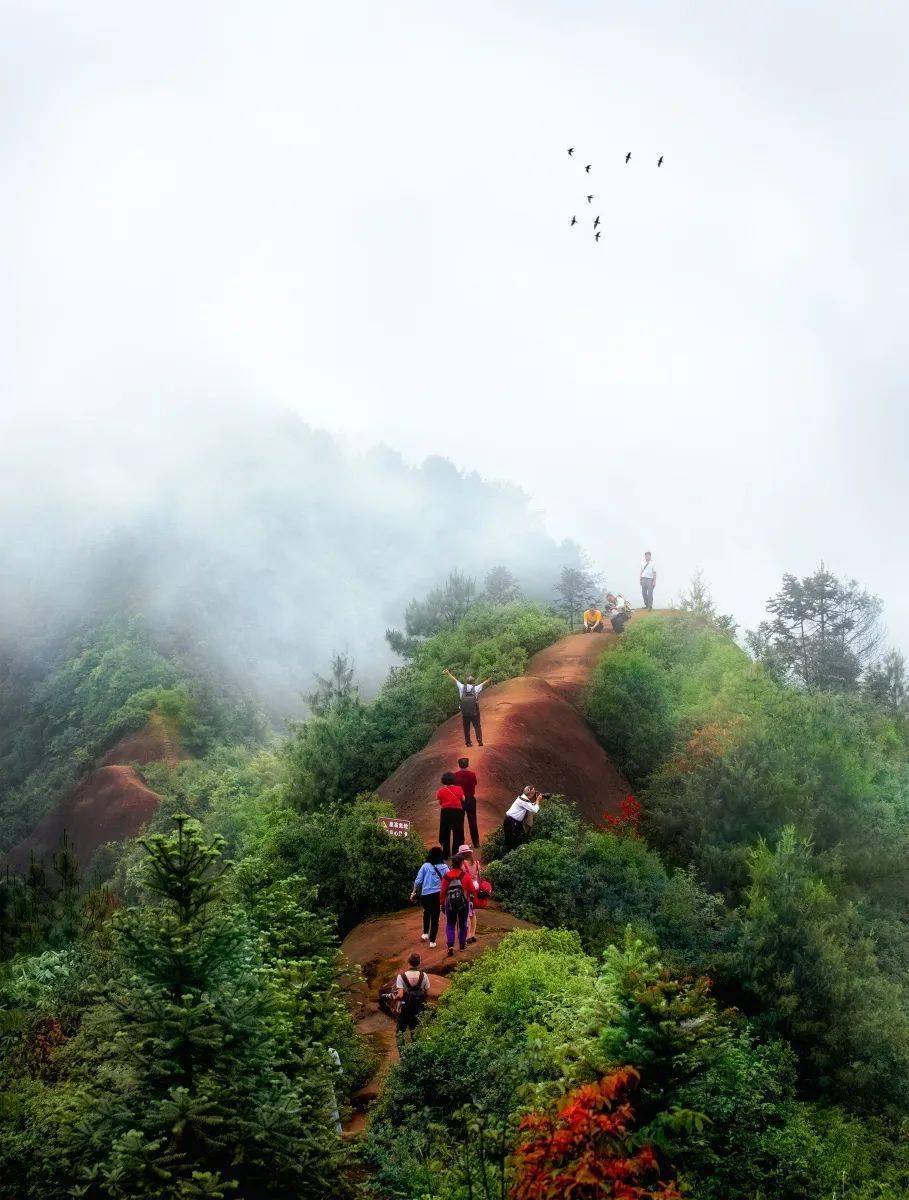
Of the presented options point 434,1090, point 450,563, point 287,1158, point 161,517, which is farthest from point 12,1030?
point 450,563

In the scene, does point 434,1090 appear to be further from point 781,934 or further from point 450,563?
point 450,563

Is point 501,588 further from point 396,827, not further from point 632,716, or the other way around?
point 396,827

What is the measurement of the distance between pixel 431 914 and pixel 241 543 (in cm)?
7783

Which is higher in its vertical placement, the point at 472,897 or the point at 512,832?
the point at 512,832

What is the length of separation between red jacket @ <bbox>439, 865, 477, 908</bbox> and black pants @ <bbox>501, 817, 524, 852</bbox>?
3282mm

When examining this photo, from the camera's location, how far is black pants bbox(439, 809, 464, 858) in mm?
18516

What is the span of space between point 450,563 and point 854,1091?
92.5 m

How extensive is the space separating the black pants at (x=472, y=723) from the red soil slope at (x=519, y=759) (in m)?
0.20

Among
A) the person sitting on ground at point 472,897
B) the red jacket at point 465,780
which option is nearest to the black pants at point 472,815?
the red jacket at point 465,780

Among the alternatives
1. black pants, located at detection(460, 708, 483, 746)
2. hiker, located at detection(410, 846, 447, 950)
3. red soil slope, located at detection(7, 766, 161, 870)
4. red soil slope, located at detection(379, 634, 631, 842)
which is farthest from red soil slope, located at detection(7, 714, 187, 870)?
hiker, located at detection(410, 846, 447, 950)

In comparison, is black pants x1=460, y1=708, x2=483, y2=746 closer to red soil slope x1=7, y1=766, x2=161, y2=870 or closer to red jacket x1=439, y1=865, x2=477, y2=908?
red jacket x1=439, y1=865, x2=477, y2=908

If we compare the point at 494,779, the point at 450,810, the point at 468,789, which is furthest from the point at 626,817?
the point at 450,810

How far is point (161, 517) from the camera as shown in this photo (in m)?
90.5

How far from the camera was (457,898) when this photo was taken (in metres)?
15.8
